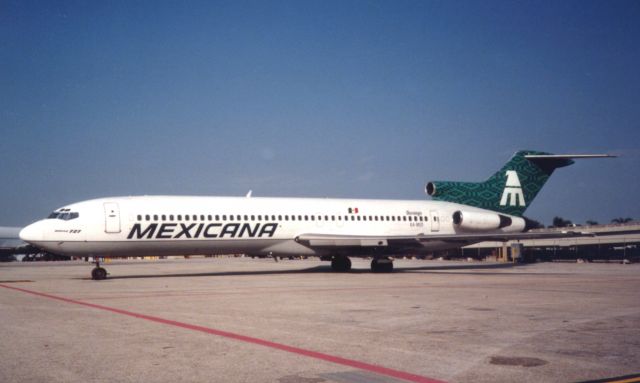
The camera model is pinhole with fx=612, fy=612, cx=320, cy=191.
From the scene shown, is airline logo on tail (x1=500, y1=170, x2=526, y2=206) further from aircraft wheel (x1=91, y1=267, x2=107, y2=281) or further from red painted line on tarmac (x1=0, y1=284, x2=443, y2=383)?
red painted line on tarmac (x1=0, y1=284, x2=443, y2=383)

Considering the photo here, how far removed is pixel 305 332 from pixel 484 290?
8612mm

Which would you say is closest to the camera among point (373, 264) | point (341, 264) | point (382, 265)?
point (382, 265)

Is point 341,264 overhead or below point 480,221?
below

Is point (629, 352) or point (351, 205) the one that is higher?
point (351, 205)

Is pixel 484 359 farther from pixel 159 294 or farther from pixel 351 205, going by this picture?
pixel 351 205

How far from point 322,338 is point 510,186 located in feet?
87.0

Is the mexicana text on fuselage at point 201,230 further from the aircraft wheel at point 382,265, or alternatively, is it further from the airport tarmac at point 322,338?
the airport tarmac at point 322,338

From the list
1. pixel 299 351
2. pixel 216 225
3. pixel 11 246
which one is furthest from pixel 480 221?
pixel 11 246

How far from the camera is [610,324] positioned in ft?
31.3

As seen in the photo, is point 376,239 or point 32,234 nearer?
point 32,234

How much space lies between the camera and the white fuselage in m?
22.5

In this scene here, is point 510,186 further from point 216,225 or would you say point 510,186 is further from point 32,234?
point 32,234

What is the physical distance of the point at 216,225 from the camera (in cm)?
2480

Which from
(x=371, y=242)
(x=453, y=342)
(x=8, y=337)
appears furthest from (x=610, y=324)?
(x=371, y=242)
